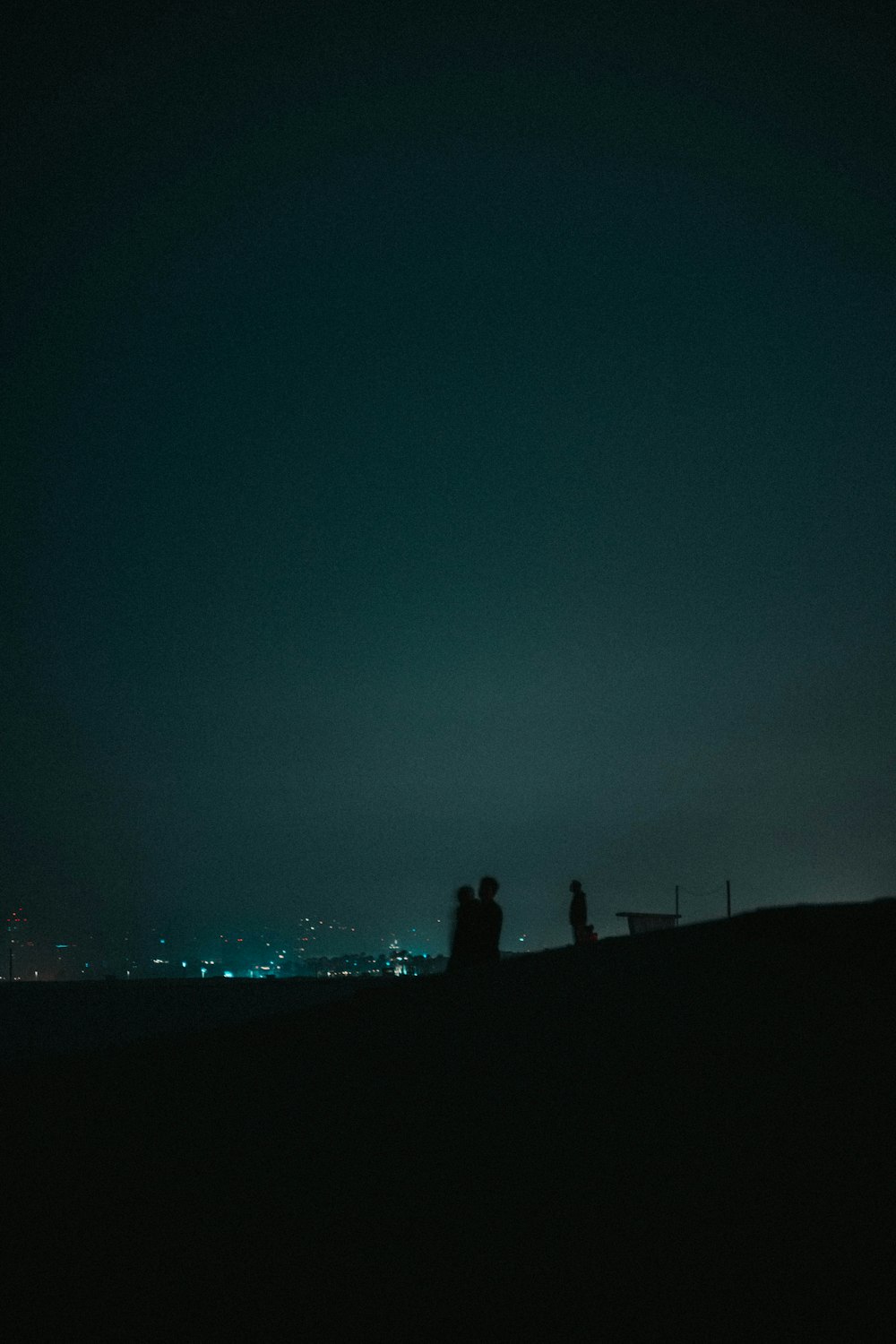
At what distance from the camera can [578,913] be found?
536 inches

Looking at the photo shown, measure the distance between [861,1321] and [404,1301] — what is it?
4.08 ft

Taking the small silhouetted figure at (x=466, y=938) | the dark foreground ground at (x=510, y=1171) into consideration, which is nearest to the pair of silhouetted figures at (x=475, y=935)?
the small silhouetted figure at (x=466, y=938)

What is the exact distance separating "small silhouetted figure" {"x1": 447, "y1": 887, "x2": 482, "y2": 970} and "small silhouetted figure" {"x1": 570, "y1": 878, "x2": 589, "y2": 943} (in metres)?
4.64

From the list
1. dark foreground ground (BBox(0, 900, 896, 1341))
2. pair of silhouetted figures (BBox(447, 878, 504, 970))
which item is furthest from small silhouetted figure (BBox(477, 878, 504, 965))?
A: dark foreground ground (BBox(0, 900, 896, 1341))

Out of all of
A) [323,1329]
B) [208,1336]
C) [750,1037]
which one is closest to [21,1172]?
[208,1336]

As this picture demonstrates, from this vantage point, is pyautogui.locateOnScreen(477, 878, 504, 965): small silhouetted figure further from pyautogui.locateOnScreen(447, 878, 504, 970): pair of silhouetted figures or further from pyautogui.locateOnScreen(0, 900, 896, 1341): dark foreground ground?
pyautogui.locateOnScreen(0, 900, 896, 1341): dark foreground ground

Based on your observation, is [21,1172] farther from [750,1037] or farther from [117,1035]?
[117,1035]

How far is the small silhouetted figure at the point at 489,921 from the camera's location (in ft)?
30.2

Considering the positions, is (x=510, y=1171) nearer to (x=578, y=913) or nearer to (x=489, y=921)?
(x=489, y=921)

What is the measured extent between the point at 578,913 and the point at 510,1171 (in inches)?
415

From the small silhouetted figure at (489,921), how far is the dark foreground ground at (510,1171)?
156 inches

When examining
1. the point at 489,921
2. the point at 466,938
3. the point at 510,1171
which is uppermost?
the point at 489,921

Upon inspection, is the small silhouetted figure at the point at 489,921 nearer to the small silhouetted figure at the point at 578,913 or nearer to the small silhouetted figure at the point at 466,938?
the small silhouetted figure at the point at 466,938

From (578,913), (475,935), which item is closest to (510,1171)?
(475,935)
